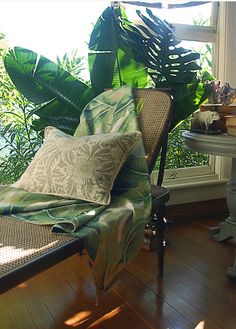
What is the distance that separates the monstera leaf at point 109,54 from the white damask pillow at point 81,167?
58 cm

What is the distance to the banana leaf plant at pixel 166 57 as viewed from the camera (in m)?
2.01

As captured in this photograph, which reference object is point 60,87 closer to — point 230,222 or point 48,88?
point 48,88

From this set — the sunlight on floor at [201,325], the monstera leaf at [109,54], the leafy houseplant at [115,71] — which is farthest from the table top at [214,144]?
the sunlight on floor at [201,325]

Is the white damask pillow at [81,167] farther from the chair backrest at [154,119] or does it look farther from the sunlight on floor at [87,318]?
the sunlight on floor at [87,318]

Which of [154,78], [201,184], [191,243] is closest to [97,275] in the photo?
[191,243]

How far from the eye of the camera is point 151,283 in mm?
1725

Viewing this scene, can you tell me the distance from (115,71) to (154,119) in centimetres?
46

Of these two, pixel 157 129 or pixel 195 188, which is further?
pixel 195 188

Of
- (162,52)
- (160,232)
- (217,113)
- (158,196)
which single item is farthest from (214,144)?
(162,52)

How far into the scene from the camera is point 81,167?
1453mm

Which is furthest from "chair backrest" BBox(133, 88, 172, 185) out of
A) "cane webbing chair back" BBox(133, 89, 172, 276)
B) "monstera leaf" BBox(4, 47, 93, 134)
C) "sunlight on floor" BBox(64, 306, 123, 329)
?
"sunlight on floor" BBox(64, 306, 123, 329)

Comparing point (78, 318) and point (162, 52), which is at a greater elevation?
point (162, 52)

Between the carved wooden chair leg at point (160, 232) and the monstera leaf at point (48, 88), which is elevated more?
the monstera leaf at point (48, 88)

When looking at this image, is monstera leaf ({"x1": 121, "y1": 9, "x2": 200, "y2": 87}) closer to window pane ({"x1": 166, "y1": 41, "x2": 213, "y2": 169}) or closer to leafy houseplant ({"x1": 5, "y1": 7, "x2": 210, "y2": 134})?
leafy houseplant ({"x1": 5, "y1": 7, "x2": 210, "y2": 134})
